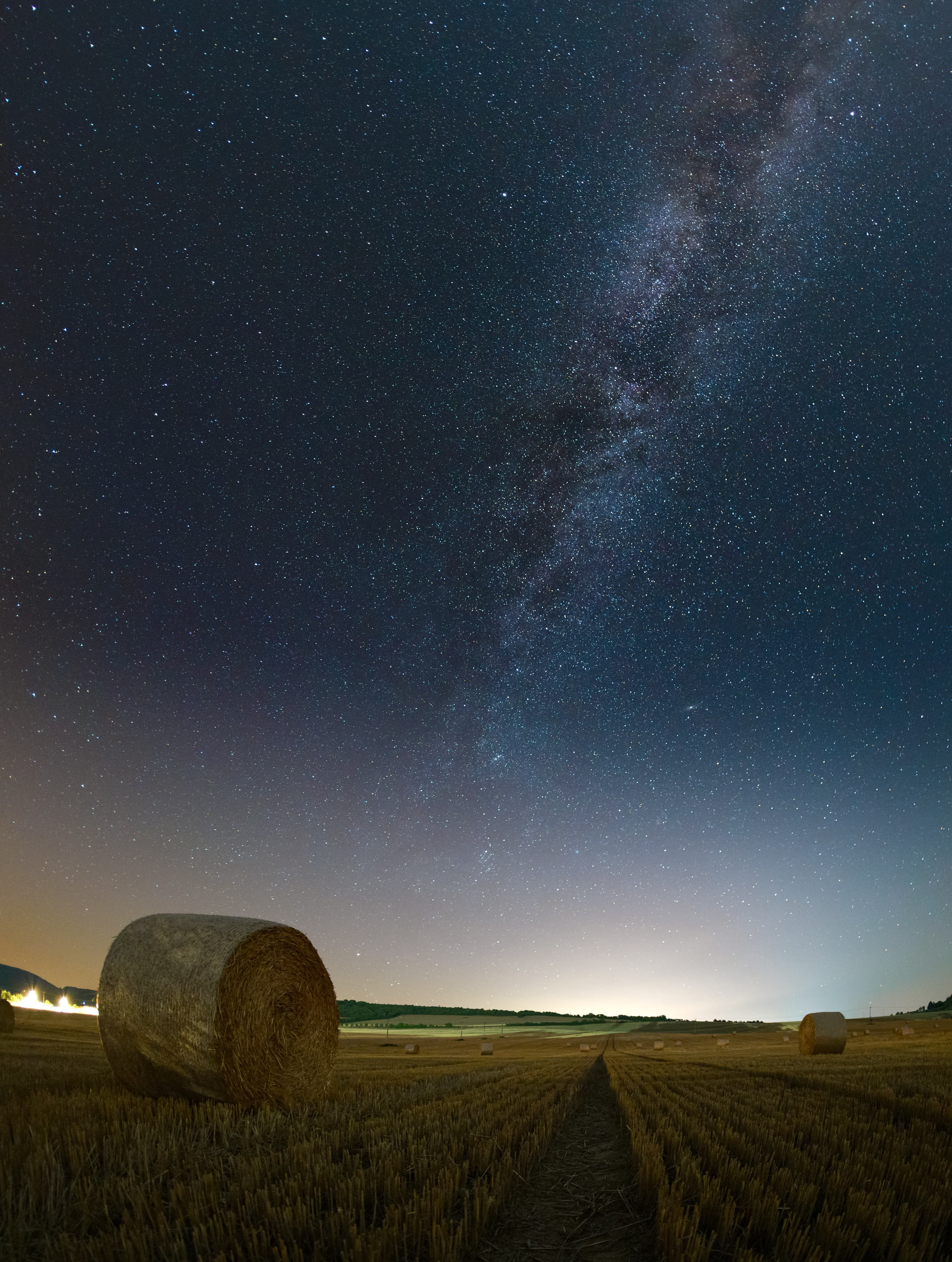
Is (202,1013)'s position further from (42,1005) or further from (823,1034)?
(42,1005)

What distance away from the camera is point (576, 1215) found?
5176 millimetres

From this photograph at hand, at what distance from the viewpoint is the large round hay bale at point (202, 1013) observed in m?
9.27

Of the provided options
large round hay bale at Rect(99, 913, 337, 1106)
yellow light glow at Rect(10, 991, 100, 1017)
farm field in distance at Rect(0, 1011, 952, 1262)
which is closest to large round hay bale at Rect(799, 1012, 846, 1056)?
farm field in distance at Rect(0, 1011, 952, 1262)

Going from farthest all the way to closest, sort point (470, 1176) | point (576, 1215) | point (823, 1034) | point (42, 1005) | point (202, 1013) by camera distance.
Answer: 1. point (42, 1005)
2. point (823, 1034)
3. point (202, 1013)
4. point (470, 1176)
5. point (576, 1215)

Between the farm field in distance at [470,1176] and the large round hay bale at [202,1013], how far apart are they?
51 centimetres

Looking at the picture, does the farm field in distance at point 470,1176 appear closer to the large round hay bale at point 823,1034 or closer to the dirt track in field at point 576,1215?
the dirt track in field at point 576,1215

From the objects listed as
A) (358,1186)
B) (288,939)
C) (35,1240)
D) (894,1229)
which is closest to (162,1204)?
(35,1240)

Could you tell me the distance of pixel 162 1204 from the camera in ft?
13.4

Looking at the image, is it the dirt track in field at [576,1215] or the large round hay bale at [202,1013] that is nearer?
the dirt track in field at [576,1215]

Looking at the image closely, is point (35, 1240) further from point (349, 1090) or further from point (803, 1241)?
point (349, 1090)

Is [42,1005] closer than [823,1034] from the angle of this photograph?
No

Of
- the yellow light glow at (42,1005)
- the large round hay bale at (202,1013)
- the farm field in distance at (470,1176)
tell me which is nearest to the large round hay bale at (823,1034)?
the farm field in distance at (470,1176)

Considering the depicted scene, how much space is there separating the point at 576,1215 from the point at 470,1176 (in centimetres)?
89

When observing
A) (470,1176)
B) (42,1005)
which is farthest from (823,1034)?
(42,1005)
